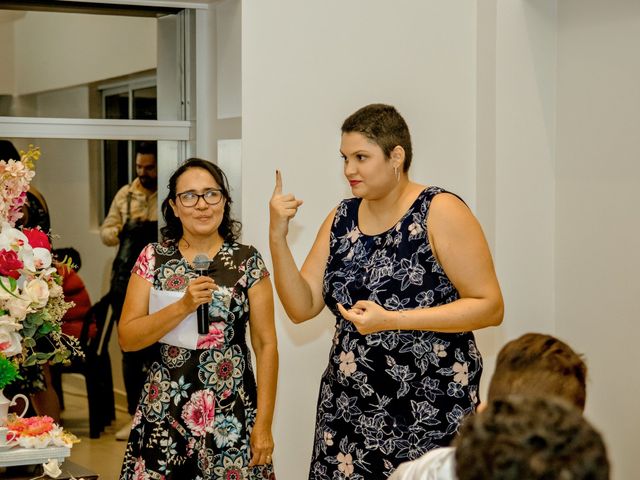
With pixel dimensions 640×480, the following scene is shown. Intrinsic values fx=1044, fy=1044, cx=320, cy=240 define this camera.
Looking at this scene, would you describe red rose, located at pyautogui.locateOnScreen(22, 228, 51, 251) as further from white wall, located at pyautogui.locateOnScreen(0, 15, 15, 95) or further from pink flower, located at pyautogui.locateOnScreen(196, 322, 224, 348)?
white wall, located at pyautogui.locateOnScreen(0, 15, 15, 95)

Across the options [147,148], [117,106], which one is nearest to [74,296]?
[147,148]

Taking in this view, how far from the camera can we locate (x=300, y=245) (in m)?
3.96

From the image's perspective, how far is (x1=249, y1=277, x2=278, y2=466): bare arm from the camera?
3145 mm

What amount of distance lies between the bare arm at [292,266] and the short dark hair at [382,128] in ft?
0.94

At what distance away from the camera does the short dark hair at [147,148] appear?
13.3ft

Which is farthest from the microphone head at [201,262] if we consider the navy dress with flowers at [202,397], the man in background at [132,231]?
the man in background at [132,231]

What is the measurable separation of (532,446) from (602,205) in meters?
3.12

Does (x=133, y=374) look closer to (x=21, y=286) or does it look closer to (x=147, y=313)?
(x=147, y=313)

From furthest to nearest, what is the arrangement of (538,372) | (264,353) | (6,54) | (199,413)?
(6,54)
(264,353)
(199,413)
(538,372)

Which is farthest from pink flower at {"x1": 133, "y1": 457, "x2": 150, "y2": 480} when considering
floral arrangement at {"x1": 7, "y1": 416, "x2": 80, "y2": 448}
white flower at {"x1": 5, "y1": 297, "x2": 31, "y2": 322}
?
white flower at {"x1": 5, "y1": 297, "x2": 31, "y2": 322}

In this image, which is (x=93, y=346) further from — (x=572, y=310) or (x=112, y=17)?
(x=572, y=310)

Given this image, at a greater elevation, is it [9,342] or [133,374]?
[9,342]

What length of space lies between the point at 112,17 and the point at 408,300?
5.76 ft

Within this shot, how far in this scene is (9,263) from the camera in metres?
2.59
